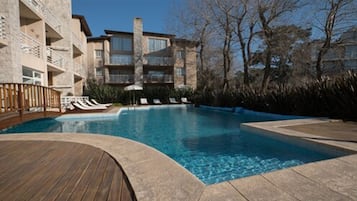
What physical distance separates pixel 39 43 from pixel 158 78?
1705cm

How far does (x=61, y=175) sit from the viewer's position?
8.88 ft

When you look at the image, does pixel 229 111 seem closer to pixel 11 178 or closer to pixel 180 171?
pixel 180 171

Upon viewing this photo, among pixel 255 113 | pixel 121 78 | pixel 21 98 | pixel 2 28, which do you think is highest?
pixel 2 28

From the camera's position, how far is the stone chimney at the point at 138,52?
90.4ft

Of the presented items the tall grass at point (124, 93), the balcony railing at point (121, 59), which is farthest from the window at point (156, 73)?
the tall grass at point (124, 93)

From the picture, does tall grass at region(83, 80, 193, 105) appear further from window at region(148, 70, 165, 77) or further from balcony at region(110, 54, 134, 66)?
balcony at region(110, 54, 134, 66)

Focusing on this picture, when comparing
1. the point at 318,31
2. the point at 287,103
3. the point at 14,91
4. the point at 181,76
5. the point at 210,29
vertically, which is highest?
the point at 210,29

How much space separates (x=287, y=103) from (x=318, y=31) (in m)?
8.93

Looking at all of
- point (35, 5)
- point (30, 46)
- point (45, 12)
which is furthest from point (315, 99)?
point (45, 12)

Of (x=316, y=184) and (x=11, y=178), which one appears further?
(x=11, y=178)

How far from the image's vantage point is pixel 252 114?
41.3 feet

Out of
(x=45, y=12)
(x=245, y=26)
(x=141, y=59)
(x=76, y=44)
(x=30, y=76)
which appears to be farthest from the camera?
(x=141, y=59)

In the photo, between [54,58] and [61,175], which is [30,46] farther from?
[61,175]


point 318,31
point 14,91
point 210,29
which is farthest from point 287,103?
point 210,29
